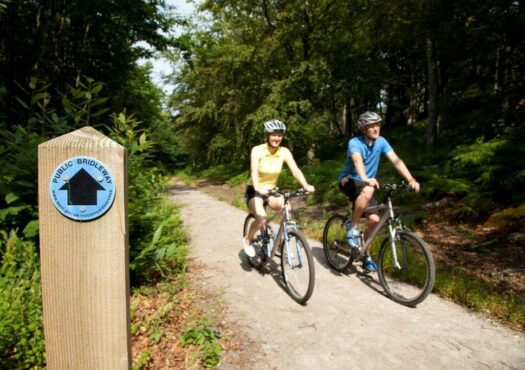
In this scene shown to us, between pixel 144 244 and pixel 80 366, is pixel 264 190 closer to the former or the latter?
pixel 144 244

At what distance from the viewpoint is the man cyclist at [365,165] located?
4242 millimetres

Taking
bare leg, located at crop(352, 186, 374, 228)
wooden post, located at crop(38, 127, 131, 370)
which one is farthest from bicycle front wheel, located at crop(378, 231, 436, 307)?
wooden post, located at crop(38, 127, 131, 370)

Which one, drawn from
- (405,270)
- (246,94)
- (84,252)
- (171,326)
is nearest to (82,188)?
(84,252)

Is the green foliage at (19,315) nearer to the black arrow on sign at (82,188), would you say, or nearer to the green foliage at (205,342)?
the green foliage at (205,342)

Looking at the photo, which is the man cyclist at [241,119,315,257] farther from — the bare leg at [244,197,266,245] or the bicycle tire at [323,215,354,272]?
the bicycle tire at [323,215,354,272]

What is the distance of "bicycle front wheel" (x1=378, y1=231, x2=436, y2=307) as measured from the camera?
3.91 m

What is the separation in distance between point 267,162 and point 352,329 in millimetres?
2279

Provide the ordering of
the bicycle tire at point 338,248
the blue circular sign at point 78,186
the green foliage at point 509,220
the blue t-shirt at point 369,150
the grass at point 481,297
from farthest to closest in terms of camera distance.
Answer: the green foliage at point 509,220
the bicycle tire at point 338,248
the blue t-shirt at point 369,150
the grass at point 481,297
the blue circular sign at point 78,186

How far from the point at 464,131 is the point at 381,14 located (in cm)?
470

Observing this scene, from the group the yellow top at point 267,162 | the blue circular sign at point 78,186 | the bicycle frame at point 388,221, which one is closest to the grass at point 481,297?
the bicycle frame at point 388,221

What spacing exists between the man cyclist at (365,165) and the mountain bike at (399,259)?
0.13 m

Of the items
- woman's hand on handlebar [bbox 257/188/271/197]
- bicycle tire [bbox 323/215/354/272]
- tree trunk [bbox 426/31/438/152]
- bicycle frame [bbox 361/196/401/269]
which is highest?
tree trunk [bbox 426/31/438/152]

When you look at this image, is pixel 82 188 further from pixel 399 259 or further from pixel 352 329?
pixel 399 259

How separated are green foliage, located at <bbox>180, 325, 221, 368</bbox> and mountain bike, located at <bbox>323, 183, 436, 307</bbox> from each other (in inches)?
87.7
